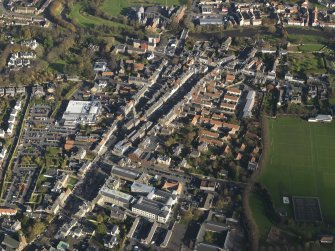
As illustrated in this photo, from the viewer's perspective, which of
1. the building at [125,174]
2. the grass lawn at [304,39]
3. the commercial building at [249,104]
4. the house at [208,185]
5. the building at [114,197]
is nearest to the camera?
the building at [114,197]

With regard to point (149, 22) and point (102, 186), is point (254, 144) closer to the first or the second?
point (102, 186)

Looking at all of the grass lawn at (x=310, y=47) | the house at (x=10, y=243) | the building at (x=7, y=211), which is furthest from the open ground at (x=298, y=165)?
the building at (x=7, y=211)

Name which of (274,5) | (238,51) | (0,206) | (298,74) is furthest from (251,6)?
(0,206)

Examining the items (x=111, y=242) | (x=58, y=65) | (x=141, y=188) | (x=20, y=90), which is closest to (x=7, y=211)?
(x=111, y=242)

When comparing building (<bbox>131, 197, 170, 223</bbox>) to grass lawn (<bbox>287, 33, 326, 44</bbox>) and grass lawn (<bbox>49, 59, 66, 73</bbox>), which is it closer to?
grass lawn (<bbox>49, 59, 66, 73</bbox>)

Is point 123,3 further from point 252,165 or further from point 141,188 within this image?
point 141,188

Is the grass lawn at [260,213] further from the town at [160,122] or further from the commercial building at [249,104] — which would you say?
the commercial building at [249,104]

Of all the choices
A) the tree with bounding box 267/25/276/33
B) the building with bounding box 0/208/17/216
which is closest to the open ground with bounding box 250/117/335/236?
the tree with bounding box 267/25/276/33
